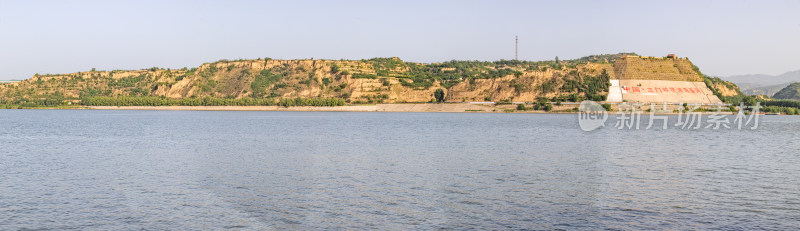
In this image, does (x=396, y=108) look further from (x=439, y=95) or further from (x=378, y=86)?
(x=378, y=86)

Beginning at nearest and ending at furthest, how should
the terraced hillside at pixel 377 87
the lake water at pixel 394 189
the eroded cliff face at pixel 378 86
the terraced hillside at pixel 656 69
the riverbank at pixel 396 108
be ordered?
1. the lake water at pixel 394 189
2. the riverbank at pixel 396 108
3. the terraced hillside at pixel 656 69
4. the terraced hillside at pixel 377 87
5. the eroded cliff face at pixel 378 86

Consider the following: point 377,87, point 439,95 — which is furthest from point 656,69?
point 377,87

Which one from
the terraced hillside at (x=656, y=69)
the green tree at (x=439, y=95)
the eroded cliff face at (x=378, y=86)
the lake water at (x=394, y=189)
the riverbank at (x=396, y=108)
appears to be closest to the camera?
the lake water at (x=394, y=189)

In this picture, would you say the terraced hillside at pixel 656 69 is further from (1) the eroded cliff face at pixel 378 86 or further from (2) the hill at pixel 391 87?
(1) the eroded cliff face at pixel 378 86

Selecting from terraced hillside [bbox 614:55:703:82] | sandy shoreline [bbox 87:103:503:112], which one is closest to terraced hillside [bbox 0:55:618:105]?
sandy shoreline [bbox 87:103:503:112]

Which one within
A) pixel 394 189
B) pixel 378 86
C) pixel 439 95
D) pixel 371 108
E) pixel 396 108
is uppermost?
pixel 378 86

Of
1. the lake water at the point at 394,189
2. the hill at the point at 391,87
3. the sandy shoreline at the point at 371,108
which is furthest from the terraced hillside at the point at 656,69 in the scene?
the lake water at the point at 394,189

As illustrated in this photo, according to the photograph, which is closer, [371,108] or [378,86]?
[371,108]

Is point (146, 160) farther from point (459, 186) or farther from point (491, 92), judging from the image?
point (491, 92)

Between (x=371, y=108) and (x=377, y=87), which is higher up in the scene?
(x=377, y=87)

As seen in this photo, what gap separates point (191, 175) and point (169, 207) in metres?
8.06

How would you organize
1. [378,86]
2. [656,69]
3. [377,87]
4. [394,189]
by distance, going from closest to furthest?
1. [394,189]
2. [656,69]
3. [377,87]
4. [378,86]

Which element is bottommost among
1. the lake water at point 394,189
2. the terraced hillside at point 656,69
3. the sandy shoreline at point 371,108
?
the sandy shoreline at point 371,108

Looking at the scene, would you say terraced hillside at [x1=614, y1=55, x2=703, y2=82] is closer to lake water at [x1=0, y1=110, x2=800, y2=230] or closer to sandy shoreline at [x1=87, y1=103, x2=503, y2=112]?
sandy shoreline at [x1=87, y1=103, x2=503, y2=112]
